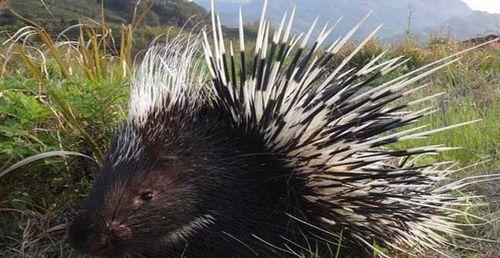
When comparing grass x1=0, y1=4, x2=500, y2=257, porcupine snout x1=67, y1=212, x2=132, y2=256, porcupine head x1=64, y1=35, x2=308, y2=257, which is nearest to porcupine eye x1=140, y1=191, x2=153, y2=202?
porcupine head x1=64, y1=35, x2=308, y2=257

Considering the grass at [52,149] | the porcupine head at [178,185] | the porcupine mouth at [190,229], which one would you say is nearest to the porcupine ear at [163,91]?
the porcupine head at [178,185]

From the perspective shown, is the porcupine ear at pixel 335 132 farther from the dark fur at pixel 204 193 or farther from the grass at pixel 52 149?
the grass at pixel 52 149

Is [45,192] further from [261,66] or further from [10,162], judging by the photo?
[261,66]

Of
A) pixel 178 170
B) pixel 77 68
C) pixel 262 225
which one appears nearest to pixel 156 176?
pixel 178 170

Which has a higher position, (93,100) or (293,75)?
(293,75)

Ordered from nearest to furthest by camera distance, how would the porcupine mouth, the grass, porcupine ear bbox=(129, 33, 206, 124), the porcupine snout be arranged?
the porcupine snout, the porcupine mouth, porcupine ear bbox=(129, 33, 206, 124), the grass

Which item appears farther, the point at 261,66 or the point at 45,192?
the point at 45,192

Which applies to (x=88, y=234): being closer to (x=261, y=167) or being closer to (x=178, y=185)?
(x=178, y=185)

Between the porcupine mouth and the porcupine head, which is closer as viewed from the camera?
the porcupine head

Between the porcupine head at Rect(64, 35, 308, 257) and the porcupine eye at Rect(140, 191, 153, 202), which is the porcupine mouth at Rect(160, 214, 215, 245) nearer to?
the porcupine head at Rect(64, 35, 308, 257)
